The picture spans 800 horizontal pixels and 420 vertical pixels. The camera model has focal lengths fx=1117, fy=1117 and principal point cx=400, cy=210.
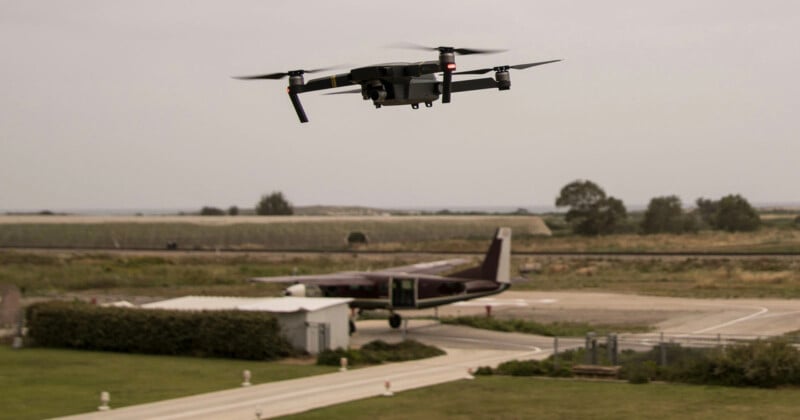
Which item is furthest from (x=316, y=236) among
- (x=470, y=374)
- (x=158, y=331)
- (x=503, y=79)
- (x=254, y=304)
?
(x=503, y=79)

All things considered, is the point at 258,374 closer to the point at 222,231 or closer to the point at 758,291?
the point at 758,291

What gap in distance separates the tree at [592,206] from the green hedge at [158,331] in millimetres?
123860

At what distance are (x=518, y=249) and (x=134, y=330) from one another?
9081cm

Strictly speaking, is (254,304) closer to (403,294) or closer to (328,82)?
(403,294)

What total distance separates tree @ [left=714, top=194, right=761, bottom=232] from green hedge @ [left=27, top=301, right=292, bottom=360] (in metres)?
140

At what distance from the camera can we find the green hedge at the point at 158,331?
5016 centimetres

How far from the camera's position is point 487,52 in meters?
21.5

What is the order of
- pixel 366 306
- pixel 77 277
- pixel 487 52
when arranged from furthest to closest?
pixel 77 277, pixel 366 306, pixel 487 52

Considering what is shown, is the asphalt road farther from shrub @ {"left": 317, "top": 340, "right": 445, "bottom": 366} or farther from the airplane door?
the airplane door

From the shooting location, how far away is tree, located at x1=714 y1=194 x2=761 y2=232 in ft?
582

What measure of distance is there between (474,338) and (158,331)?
16671mm

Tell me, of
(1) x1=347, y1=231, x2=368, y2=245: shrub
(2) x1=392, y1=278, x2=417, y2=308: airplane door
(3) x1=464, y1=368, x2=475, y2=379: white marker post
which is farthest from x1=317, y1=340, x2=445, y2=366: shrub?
(1) x1=347, y1=231, x2=368, y2=245: shrub

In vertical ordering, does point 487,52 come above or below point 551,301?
above

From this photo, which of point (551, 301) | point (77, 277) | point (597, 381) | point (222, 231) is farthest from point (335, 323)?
point (222, 231)
